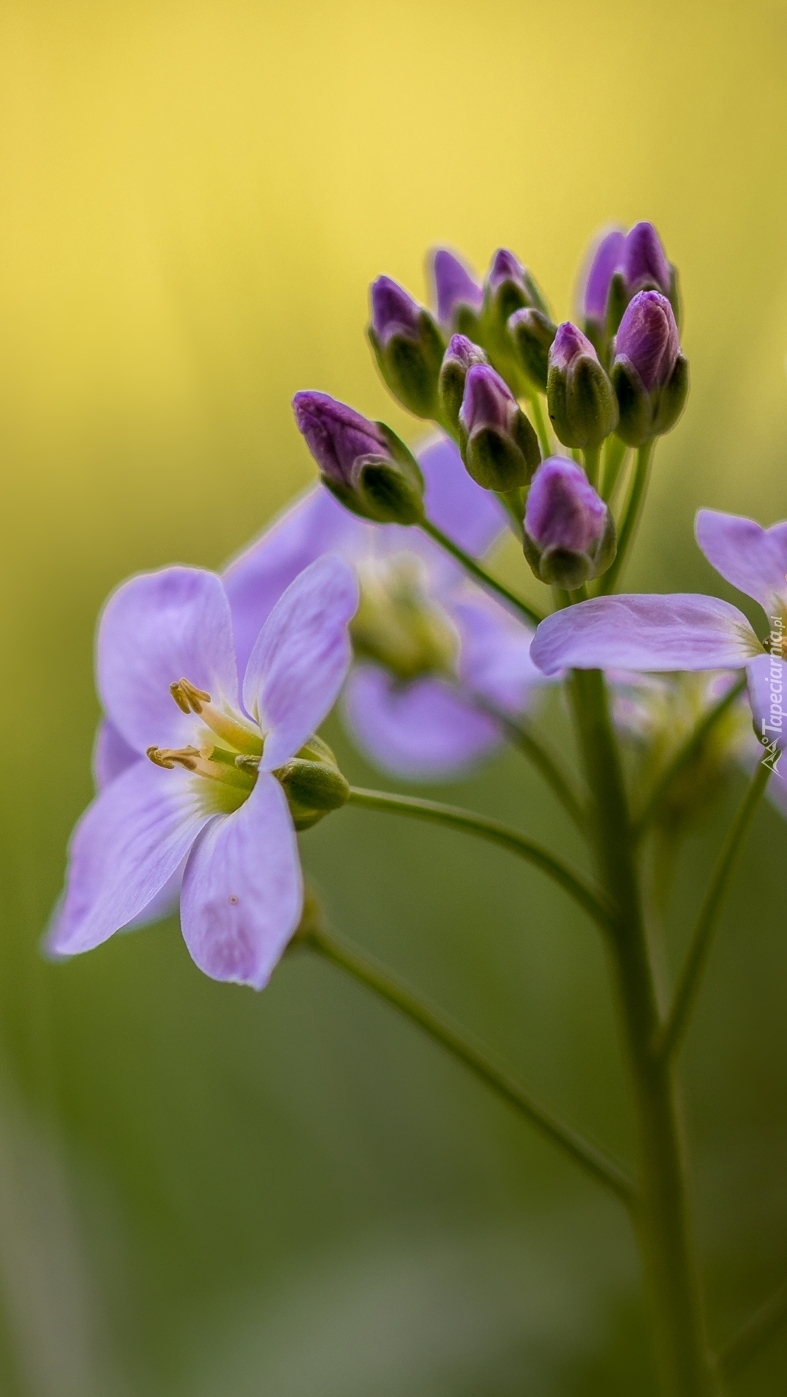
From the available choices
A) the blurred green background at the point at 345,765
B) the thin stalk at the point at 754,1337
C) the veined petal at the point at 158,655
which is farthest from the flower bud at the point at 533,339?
the blurred green background at the point at 345,765

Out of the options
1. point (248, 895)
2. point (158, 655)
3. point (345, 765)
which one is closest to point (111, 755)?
point (158, 655)

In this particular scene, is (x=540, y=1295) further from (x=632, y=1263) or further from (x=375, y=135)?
(x=375, y=135)

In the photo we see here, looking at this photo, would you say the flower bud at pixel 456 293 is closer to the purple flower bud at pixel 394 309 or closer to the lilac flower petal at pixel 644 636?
the purple flower bud at pixel 394 309

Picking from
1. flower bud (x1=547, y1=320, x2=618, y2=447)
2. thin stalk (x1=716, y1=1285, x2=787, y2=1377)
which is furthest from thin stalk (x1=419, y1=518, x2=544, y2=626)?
thin stalk (x1=716, y1=1285, x2=787, y2=1377)

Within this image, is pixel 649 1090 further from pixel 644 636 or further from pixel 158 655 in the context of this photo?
pixel 158 655

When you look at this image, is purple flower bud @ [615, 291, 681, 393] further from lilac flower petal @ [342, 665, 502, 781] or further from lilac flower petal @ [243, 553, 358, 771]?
lilac flower petal @ [342, 665, 502, 781]
